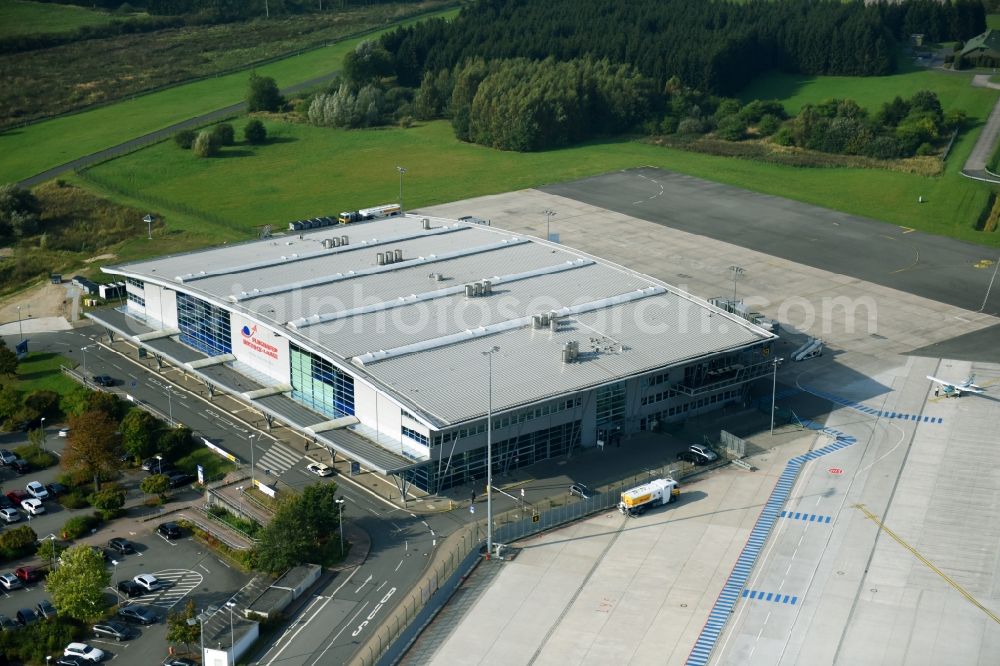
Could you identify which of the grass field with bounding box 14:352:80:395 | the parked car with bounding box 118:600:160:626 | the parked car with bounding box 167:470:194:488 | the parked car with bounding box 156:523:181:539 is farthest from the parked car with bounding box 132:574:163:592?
the grass field with bounding box 14:352:80:395

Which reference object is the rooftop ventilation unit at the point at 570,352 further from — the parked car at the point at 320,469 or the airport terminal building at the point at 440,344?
the parked car at the point at 320,469

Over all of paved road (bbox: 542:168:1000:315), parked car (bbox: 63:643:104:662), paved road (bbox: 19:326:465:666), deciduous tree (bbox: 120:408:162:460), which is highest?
paved road (bbox: 542:168:1000:315)

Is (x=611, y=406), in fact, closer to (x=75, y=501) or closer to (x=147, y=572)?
(x=147, y=572)

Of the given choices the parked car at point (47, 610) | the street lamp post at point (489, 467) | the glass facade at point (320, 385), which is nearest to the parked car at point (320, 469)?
the glass facade at point (320, 385)

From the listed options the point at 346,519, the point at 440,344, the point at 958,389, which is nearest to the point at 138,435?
the point at 346,519

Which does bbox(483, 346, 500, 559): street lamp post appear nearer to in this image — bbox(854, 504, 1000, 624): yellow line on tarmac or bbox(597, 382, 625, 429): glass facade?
bbox(597, 382, 625, 429): glass facade

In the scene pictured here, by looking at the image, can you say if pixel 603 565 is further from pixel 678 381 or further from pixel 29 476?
pixel 29 476
